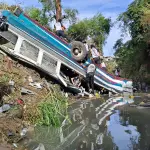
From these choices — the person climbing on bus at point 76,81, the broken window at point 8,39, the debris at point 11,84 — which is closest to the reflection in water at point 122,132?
the debris at point 11,84

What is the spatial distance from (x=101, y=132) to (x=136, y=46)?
610 inches

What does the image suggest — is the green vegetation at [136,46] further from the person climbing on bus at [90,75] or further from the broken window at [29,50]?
the broken window at [29,50]

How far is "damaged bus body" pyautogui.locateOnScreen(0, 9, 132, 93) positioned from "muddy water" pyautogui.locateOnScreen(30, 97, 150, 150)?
129 inches

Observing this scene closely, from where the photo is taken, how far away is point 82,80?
13.7 metres

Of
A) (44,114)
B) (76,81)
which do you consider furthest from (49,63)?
(44,114)

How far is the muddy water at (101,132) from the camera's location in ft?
18.5

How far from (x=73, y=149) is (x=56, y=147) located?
1.23ft

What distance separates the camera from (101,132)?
6.59 m

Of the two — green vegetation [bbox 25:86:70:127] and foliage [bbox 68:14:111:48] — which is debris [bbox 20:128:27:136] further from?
foliage [bbox 68:14:111:48]

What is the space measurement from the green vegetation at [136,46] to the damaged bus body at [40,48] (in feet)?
22.8

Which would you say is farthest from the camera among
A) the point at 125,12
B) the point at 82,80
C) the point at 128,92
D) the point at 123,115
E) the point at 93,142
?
the point at 125,12

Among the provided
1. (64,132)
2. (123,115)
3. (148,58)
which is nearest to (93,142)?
(64,132)

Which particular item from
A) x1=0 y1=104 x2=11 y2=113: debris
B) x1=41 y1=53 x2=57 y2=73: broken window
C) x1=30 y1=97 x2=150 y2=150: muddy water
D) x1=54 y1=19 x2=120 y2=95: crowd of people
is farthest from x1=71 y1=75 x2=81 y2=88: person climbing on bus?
x1=0 y1=104 x2=11 y2=113: debris

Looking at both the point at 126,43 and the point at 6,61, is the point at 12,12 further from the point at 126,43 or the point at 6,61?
the point at 126,43
